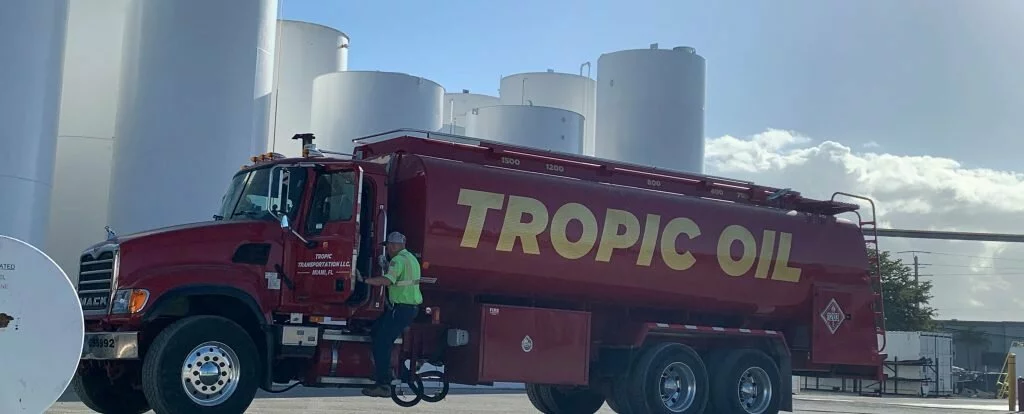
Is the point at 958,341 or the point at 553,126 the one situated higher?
the point at 553,126

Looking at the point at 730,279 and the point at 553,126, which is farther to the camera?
the point at 553,126

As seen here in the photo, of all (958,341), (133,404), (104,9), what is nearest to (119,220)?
(104,9)

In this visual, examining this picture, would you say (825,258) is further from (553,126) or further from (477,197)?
(553,126)

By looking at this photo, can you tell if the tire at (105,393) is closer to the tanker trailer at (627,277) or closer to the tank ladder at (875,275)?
the tanker trailer at (627,277)

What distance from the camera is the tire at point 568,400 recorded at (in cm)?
1570

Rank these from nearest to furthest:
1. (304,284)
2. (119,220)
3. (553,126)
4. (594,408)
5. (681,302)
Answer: (304,284), (681,302), (594,408), (119,220), (553,126)

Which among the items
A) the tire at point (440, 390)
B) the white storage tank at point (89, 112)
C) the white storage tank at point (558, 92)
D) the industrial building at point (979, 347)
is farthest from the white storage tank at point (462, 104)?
the industrial building at point (979, 347)

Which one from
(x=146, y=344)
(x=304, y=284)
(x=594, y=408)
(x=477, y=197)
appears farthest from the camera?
(x=594, y=408)

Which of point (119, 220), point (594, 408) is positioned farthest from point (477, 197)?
point (119, 220)

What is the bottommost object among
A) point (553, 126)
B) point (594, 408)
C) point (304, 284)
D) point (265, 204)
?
point (594, 408)

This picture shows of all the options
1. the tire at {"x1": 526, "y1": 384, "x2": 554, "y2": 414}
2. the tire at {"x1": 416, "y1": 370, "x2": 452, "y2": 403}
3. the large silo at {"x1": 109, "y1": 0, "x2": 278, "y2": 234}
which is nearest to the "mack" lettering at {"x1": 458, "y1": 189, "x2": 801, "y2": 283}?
the tire at {"x1": 416, "y1": 370, "x2": 452, "y2": 403}

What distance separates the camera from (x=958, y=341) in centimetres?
6925

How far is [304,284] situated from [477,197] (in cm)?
225

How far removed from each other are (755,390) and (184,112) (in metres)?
11.4
